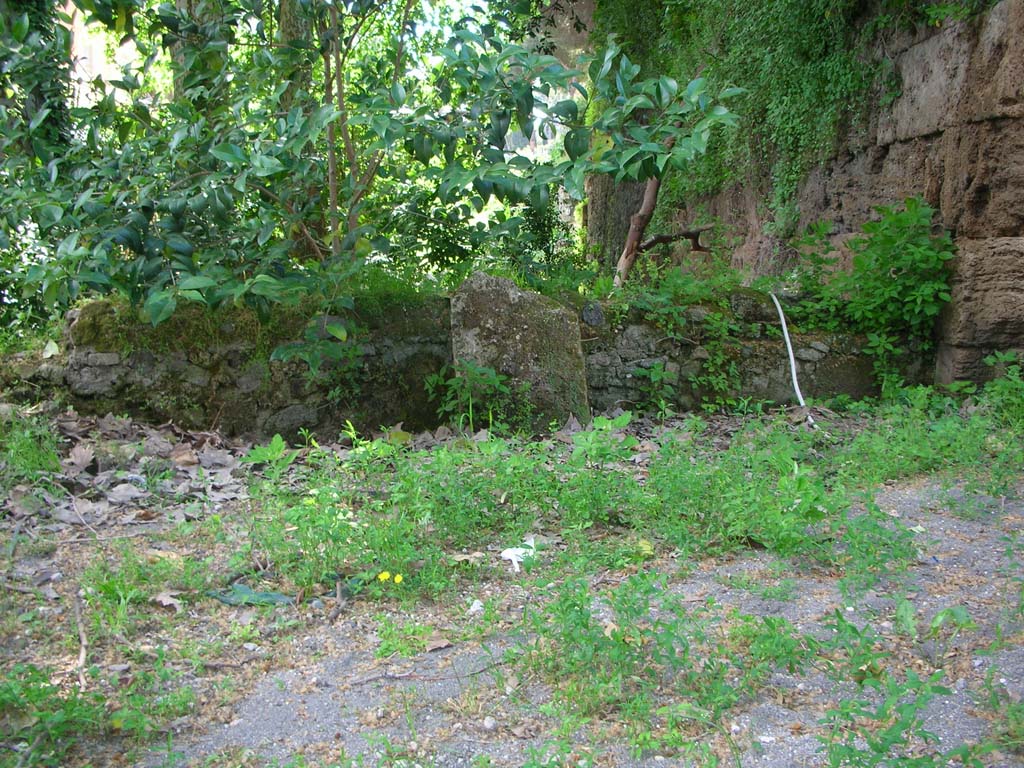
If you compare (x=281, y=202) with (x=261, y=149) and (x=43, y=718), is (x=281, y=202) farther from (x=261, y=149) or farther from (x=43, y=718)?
(x=43, y=718)

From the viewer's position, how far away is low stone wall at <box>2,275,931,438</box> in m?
5.42

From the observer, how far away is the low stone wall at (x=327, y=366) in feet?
17.8

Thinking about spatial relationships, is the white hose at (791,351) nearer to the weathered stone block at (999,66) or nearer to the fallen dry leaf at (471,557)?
the weathered stone block at (999,66)

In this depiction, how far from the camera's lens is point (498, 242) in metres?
6.89

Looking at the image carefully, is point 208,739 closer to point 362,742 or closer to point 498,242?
point 362,742

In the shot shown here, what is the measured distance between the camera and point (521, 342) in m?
5.50

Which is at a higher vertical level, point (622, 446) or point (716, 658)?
point (622, 446)

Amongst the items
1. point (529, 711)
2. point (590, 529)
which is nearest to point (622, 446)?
point (590, 529)

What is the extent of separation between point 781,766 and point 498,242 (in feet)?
17.4

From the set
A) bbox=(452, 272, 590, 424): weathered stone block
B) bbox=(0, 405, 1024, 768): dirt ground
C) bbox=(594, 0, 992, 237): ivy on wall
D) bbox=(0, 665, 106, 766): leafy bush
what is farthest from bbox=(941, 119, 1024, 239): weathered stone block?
bbox=(0, 665, 106, 766): leafy bush

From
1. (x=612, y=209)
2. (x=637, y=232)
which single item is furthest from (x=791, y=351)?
(x=612, y=209)

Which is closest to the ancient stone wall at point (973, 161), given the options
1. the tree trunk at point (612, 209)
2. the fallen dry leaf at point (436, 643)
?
the fallen dry leaf at point (436, 643)

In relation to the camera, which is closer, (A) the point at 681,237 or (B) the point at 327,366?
(B) the point at 327,366

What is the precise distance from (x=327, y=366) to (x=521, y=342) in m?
1.32
